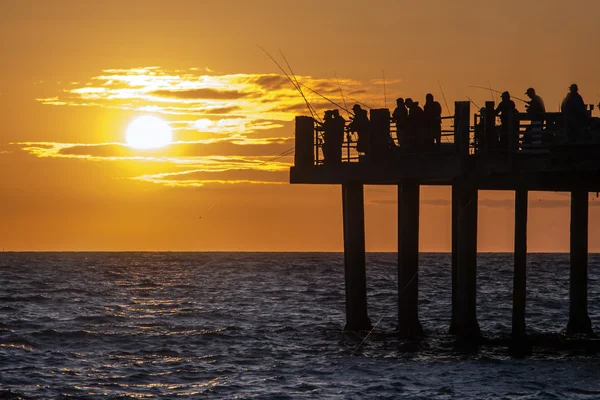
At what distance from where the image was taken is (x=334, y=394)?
20844mm

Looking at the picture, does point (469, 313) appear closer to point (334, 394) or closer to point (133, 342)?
point (334, 394)

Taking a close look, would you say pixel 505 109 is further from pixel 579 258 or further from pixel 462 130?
pixel 579 258

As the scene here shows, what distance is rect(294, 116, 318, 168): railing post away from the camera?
1043 inches

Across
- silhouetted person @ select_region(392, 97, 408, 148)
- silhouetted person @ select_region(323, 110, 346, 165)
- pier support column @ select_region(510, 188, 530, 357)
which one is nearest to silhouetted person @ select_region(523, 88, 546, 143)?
pier support column @ select_region(510, 188, 530, 357)

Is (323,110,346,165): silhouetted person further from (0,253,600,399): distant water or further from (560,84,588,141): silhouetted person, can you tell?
(560,84,588,141): silhouetted person

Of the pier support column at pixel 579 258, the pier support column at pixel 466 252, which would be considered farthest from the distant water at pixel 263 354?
the pier support column at pixel 579 258

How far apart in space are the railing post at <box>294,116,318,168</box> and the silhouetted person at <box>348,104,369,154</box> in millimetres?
1069

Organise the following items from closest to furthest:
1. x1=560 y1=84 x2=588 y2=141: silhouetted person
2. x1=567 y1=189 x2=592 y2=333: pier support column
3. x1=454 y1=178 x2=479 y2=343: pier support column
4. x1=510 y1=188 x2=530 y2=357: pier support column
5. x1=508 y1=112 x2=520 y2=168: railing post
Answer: x1=560 y1=84 x2=588 y2=141: silhouetted person, x1=508 y1=112 x2=520 y2=168: railing post, x1=510 y1=188 x2=530 y2=357: pier support column, x1=454 y1=178 x2=479 y2=343: pier support column, x1=567 y1=189 x2=592 y2=333: pier support column

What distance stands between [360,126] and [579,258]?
22.5 feet

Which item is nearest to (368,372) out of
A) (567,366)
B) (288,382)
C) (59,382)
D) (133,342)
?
(288,382)

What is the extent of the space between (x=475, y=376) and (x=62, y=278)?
53.8 metres

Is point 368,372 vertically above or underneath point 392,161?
underneath

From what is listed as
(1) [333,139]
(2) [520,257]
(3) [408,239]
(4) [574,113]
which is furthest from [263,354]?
(4) [574,113]

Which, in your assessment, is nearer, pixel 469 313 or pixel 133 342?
pixel 469 313
